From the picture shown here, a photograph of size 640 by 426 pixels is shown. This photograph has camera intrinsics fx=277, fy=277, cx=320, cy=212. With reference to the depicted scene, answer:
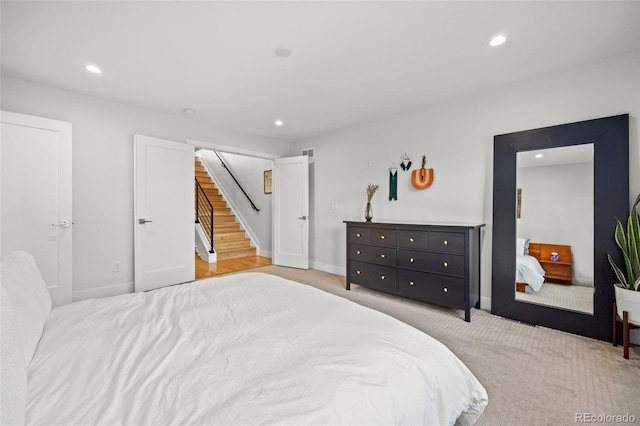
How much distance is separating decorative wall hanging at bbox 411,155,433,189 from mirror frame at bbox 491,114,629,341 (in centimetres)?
74

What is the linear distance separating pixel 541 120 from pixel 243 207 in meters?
6.00

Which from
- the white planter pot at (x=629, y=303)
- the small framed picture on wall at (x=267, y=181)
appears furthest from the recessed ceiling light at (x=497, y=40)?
the small framed picture on wall at (x=267, y=181)

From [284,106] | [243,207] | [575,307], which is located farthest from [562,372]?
[243,207]

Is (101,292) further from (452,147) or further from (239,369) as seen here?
(452,147)

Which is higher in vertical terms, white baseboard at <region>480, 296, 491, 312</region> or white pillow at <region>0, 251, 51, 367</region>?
white pillow at <region>0, 251, 51, 367</region>

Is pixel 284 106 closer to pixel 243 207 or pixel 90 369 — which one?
pixel 90 369

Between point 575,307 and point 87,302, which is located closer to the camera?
point 87,302

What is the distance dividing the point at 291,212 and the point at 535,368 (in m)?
3.97

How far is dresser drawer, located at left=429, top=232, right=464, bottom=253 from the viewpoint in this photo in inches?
115

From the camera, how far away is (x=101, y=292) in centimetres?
344

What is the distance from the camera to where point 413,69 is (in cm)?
271

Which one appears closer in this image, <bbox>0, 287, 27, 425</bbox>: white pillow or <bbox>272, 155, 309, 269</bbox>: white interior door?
<bbox>0, 287, 27, 425</bbox>: white pillow

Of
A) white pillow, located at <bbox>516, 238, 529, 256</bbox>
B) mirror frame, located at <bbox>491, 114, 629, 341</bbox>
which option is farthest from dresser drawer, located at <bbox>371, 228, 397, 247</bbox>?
white pillow, located at <bbox>516, 238, 529, 256</bbox>

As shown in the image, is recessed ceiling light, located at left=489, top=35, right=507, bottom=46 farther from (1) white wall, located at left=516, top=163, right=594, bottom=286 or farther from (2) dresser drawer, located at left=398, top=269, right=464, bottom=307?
(2) dresser drawer, located at left=398, top=269, right=464, bottom=307
